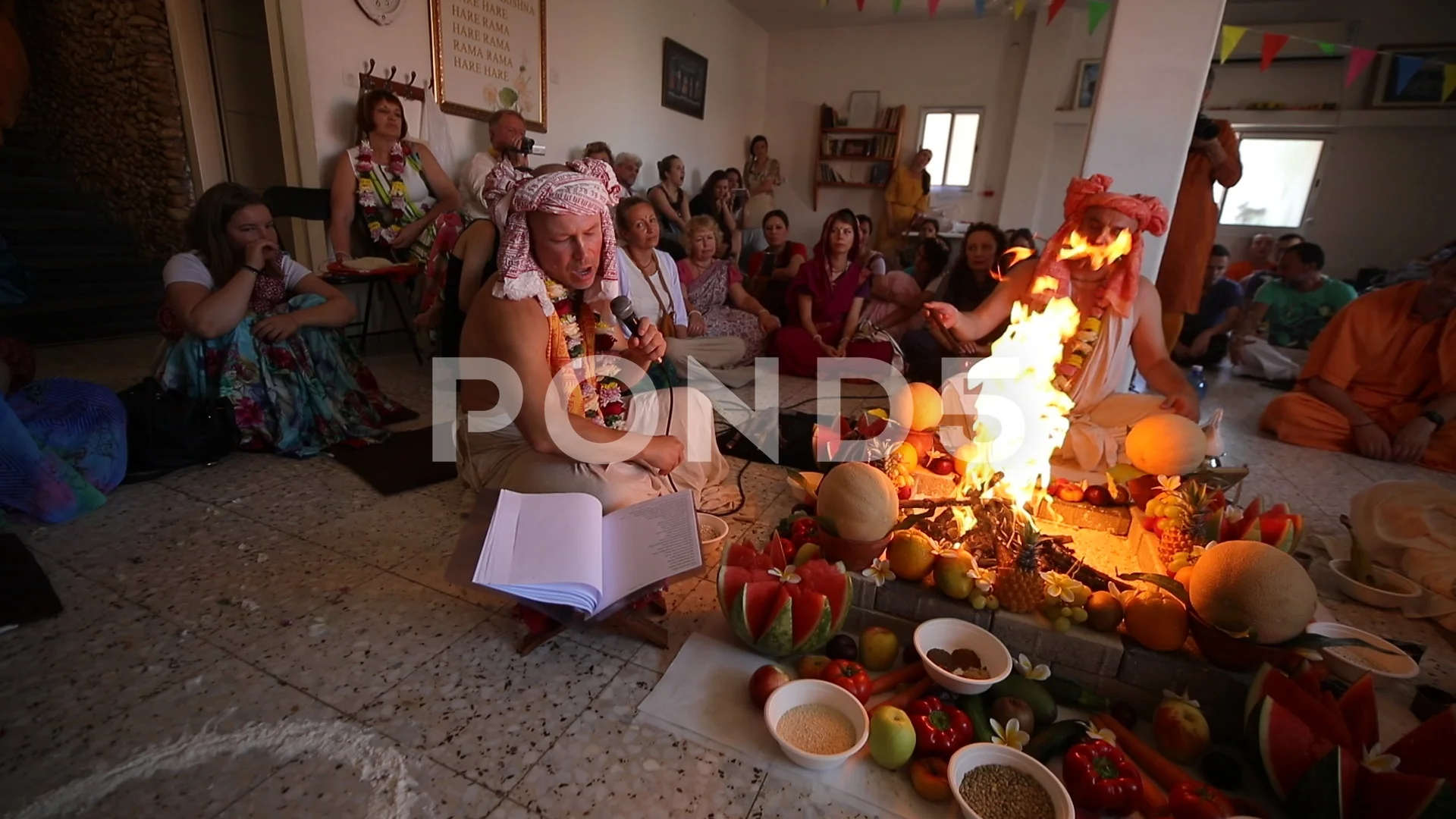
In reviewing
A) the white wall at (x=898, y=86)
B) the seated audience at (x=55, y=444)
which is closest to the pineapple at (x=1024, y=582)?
the seated audience at (x=55, y=444)

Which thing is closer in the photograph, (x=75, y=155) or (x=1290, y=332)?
(x=75, y=155)

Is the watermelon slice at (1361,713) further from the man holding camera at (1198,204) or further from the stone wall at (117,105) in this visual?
the stone wall at (117,105)

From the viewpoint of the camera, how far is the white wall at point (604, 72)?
12.8ft

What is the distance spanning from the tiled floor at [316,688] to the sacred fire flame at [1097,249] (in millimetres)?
1360

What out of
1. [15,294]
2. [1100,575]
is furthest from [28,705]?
[15,294]

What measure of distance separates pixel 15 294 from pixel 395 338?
7.33ft

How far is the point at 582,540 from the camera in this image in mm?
1604

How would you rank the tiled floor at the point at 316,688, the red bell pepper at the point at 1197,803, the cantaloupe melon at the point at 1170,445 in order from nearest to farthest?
the red bell pepper at the point at 1197,803 < the tiled floor at the point at 316,688 < the cantaloupe melon at the point at 1170,445

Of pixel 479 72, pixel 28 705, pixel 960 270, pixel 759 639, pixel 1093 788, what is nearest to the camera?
pixel 1093 788

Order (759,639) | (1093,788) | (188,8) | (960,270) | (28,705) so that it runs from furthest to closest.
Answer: (960,270), (188,8), (759,639), (28,705), (1093,788)

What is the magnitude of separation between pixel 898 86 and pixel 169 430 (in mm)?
9193

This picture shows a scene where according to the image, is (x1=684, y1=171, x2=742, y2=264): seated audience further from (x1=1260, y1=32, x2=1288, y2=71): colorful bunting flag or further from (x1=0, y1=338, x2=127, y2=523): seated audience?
(x1=0, y1=338, x2=127, y2=523): seated audience

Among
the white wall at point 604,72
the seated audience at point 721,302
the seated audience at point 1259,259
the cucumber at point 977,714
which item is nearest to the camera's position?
the cucumber at point 977,714

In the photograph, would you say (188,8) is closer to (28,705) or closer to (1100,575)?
(28,705)
